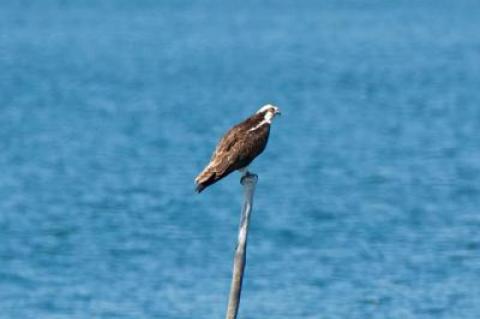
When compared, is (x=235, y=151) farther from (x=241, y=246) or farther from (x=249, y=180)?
(x=241, y=246)

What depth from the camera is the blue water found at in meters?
26.2

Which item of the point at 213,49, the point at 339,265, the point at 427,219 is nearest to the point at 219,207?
the point at 427,219

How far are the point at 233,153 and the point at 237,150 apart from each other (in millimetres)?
81

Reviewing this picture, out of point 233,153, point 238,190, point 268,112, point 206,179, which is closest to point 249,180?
point 206,179

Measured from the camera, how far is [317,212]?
117 ft

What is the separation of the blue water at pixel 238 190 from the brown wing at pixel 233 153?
237 inches

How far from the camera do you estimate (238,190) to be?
39.9 metres

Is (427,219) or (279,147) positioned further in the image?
(279,147)

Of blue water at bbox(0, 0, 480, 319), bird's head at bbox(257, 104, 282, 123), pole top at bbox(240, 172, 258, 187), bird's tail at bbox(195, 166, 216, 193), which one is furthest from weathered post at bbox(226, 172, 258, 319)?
blue water at bbox(0, 0, 480, 319)

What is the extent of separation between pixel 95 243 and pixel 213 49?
81.2m

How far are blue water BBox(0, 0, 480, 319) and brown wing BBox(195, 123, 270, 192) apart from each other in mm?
6010

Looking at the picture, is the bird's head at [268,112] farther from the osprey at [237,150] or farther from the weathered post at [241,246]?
the weathered post at [241,246]

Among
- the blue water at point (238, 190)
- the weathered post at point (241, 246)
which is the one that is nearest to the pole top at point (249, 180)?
the weathered post at point (241, 246)

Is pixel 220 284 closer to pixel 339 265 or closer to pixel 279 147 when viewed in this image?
pixel 339 265
